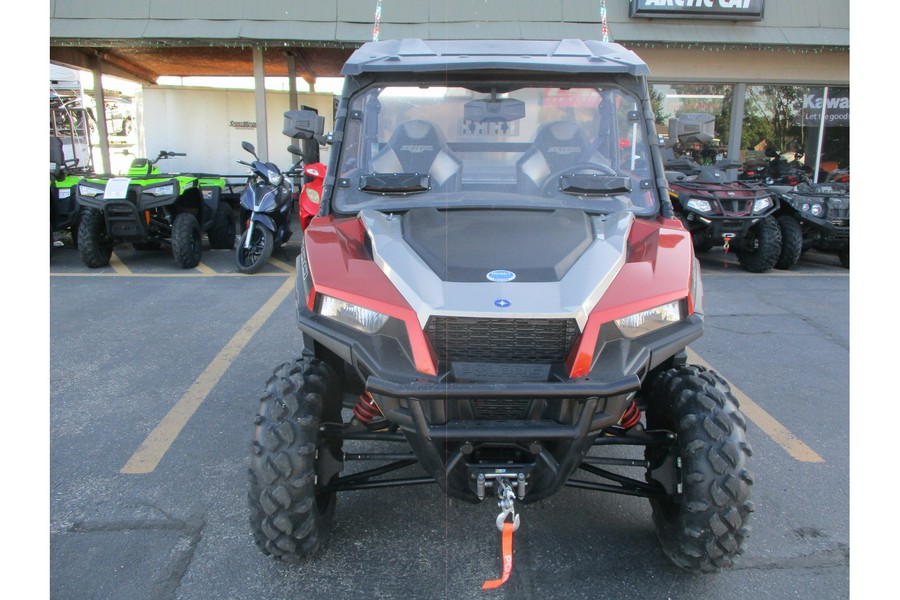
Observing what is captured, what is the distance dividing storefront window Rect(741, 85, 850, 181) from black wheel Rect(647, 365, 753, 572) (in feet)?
34.7

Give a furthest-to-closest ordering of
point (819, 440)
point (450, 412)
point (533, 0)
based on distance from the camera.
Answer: point (533, 0)
point (819, 440)
point (450, 412)

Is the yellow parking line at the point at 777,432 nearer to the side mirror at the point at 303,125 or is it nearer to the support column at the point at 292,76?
the side mirror at the point at 303,125

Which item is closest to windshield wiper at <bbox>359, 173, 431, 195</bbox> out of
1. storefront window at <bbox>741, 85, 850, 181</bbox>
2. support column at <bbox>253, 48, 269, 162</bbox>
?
support column at <bbox>253, 48, 269, 162</bbox>

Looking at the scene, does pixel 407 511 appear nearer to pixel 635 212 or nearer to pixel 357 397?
pixel 357 397

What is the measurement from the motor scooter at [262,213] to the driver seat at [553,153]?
19.1ft

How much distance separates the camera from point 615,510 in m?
3.20

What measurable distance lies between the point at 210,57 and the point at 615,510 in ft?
41.6

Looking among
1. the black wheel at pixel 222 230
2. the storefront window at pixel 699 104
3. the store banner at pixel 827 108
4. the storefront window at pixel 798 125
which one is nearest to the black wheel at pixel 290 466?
the black wheel at pixel 222 230

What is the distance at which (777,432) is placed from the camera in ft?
13.3

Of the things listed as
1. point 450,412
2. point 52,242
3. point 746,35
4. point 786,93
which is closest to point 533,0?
point 746,35

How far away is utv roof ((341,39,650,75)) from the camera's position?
9.97 feet

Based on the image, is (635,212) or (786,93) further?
(786,93)

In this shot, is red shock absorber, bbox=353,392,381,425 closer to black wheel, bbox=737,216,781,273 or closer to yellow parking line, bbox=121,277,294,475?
yellow parking line, bbox=121,277,294,475

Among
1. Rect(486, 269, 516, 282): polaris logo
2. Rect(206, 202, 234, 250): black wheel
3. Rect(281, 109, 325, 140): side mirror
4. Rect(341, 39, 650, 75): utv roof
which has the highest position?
Rect(341, 39, 650, 75): utv roof
